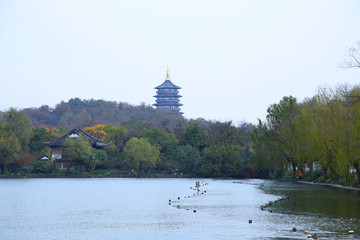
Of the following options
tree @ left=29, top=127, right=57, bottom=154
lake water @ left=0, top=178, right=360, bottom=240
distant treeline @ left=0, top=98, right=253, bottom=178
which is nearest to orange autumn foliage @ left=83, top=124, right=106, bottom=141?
distant treeline @ left=0, top=98, right=253, bottom=178

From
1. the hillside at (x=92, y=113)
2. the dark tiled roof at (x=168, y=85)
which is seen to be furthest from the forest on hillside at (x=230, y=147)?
the dark tiled roof at (x=168, y=85)

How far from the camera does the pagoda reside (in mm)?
151125

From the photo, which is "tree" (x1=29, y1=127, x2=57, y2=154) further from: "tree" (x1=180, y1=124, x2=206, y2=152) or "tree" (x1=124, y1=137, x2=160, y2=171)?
"tree" (x1=180, y1=124, x2=206, y2=152)

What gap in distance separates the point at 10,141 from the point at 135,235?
49.7 m

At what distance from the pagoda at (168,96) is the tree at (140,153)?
267 feet

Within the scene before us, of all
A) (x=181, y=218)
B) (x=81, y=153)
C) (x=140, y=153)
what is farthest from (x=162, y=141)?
(x=181, y=218)

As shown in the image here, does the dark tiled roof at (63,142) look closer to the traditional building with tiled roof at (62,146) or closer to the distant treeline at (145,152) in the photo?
the traditional building with tiled roof at (62,146)

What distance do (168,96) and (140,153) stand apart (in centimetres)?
8428

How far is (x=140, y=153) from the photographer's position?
223ft

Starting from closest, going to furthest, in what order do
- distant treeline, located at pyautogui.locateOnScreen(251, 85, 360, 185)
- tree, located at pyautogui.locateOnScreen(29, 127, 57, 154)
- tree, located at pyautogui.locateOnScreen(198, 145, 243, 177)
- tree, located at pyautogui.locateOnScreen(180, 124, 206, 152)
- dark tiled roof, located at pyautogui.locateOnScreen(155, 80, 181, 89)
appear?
distant treeline, located at pyautogui.locateOnScreen(251, 85, 360, 185) → tree, located at pyautogui.locateOnScreen(198, 145, 243, 177) → tree, located at pyautogui.locateOnScreen(29, 127, 57, 154) → tree, located at pyautogui.locateOnScreen(180, 124, 206, 152) → dark tiled roof, located at pyautogui.locateOnScreen(155, 80, 181, 89)

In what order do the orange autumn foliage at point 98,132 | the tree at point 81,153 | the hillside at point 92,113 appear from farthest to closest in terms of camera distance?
the hillside at point 92,113, the orange autumn foliage at point 98,132, the tree at point 81,153

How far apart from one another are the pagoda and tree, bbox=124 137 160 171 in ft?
267

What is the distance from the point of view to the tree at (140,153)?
6806 centimetres

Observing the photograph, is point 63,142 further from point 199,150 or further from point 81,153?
point 199,150
